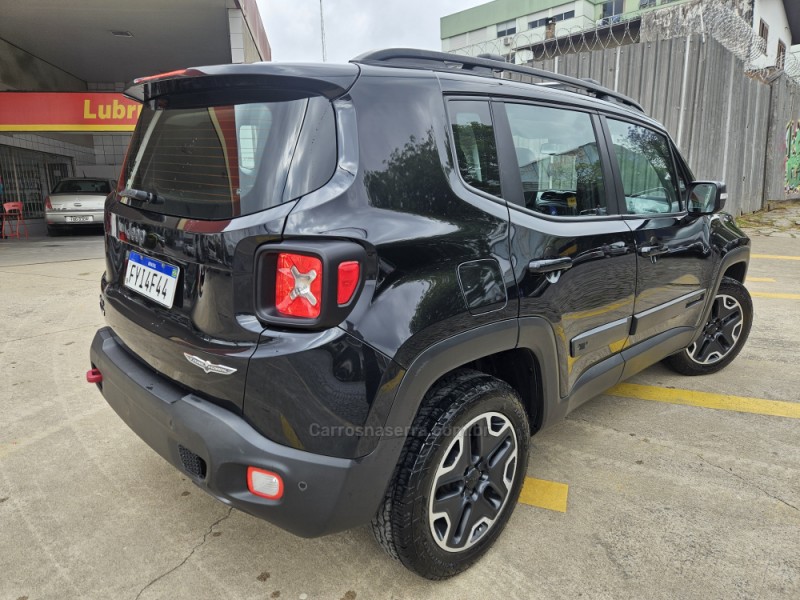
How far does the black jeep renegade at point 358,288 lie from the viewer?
5.21 feet

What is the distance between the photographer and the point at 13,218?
14.9 metres

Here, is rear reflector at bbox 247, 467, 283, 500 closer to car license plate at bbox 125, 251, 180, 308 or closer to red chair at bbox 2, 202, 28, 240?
car license plate at bbox 125, 251, 180, 308

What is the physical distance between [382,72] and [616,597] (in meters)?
1.94

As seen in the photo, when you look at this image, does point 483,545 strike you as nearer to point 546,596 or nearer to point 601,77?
point 546,596

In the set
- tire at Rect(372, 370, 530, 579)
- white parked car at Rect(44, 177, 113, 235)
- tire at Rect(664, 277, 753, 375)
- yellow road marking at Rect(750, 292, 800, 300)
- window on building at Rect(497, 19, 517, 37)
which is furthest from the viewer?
window on building at Rect(497, 19, 517, 37)

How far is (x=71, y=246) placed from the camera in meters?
11.5

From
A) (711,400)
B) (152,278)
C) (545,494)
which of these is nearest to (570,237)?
(545,494)

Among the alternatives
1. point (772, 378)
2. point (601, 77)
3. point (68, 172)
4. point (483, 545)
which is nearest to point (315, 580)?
point (483, 545)

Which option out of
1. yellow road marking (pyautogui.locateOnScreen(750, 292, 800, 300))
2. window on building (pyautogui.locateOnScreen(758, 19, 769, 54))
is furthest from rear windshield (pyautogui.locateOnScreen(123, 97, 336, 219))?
window on building (pyautogui.locateOnScreen(758, 19, 769, 54))

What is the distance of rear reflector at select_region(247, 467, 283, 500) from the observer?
1603 millimetres

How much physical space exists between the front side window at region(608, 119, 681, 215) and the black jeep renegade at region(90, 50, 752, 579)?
0.43 meters

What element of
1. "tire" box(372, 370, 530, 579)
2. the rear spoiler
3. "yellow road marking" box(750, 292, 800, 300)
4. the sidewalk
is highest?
the rear spoiler

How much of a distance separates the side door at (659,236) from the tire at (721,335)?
1.64 ft

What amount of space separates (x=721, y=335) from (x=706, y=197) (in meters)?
1.15
